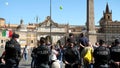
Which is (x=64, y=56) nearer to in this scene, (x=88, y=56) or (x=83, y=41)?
(x=88, y=56)

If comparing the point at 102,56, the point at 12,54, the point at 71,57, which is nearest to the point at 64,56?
the point at 71,57

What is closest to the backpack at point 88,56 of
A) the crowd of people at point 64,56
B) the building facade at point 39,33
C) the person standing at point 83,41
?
the person standing at point 83,41

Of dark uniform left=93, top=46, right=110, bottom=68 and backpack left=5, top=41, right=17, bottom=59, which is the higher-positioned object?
backpack left=5, top=41, right=17, bottom=59

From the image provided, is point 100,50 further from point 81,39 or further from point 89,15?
point 89,15

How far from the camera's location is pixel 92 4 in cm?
4278

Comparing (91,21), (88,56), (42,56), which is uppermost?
(91,21)

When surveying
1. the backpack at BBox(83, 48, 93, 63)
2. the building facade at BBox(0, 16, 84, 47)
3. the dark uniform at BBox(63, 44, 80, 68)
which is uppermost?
the dark uniform at BBox(63, 44, 80, 68)

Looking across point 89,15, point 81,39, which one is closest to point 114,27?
point 89,15

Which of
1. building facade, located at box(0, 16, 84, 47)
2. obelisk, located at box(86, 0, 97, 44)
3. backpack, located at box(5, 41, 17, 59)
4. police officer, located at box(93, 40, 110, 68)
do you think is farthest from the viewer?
building facade, located at box(0, 16, 84, 47)

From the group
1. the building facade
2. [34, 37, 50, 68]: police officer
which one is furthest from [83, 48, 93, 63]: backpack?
the building facade

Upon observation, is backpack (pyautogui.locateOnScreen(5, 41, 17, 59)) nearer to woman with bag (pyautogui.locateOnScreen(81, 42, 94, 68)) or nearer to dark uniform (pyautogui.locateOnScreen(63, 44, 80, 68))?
dark uniform (pyautogui.locateOnScreen(63, 44, 80, 68))

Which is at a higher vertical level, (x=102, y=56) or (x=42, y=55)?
(x=42, y=55)

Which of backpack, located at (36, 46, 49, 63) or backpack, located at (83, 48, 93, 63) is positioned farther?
backpack, located at (83, 48, 93, 63)

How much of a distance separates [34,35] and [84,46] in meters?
116
